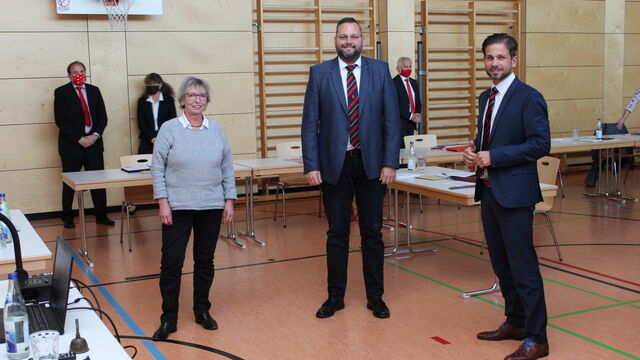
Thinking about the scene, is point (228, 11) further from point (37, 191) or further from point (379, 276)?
point (379, 276)

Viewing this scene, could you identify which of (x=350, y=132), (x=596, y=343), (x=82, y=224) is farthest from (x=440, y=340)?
(x=82, y=224)

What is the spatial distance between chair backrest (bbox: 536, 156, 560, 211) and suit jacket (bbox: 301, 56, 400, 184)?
1.85 metres

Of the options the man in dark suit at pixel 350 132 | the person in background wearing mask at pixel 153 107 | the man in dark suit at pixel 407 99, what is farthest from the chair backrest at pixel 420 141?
the man in dark suit at pixel 350 132

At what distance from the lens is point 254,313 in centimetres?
434

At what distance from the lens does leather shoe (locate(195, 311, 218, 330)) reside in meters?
4.05

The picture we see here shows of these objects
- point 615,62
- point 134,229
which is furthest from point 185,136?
point 615,62

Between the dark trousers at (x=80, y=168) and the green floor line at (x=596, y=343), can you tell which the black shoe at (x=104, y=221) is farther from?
the green floor line at (x=596, y=343)

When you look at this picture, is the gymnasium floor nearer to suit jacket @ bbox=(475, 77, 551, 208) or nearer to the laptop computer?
suit jacket @ bbox=(475, 77, 551, 208)

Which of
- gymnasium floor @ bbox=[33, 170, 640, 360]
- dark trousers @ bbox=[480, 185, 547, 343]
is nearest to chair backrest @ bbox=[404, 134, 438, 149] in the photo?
gymnasium floor @ bbox=[33, 170, 640, 360]

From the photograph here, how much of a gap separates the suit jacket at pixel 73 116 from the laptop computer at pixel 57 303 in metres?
5.22

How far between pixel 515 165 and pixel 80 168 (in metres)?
5.56

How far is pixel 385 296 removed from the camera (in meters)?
4.62

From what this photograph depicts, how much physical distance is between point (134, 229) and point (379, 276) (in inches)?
150

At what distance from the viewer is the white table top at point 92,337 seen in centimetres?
200
